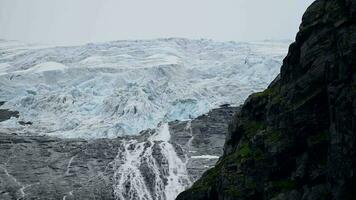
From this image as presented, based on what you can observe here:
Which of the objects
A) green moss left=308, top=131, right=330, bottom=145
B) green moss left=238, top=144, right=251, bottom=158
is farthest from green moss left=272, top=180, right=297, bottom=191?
green moss left=238, top=144, right=251, bottom=158

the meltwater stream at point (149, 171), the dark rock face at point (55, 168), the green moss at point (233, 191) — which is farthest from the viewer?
the meltwater stream at point (149, 171)

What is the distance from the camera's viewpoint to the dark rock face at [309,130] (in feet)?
88.2

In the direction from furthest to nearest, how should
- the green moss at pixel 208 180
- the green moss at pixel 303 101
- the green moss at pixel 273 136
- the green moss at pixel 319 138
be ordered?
1. the green moss at pixel 208 180
2. the green moss at pixel 273 136
3. the green moss at pixel 303 101
4. the green moss at pixel 319 138

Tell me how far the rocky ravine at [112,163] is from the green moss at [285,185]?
36768 mm

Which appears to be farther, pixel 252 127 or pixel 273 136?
pixel 252 127

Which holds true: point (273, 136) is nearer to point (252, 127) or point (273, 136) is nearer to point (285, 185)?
point (285, 185)

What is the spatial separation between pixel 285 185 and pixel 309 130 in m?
3.35

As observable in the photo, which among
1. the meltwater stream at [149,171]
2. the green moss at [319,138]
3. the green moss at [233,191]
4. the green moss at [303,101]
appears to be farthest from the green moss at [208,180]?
the meltwater stream at [149,171]

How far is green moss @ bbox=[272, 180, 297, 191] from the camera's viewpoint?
101 feet

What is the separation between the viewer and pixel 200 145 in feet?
275

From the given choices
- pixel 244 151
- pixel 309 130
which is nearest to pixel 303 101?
pixel 309 130

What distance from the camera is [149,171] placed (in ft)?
243

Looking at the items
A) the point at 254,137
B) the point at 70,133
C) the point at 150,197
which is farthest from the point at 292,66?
the point at 70,133

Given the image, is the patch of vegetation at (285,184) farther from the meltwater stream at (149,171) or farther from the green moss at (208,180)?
the meltwater stream at (149,171)
